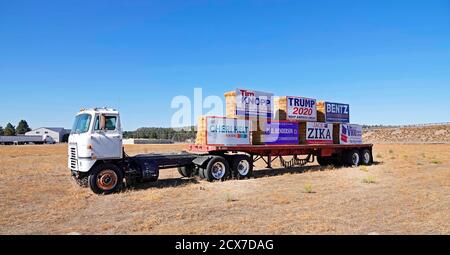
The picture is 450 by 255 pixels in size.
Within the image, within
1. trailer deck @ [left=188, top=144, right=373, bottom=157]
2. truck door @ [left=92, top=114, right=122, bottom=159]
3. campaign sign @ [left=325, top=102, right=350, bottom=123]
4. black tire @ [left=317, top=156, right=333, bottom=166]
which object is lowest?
black tire @ [left=317, top=156, right=333, bottom=166]

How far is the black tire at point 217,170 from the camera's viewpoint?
52.4 feet

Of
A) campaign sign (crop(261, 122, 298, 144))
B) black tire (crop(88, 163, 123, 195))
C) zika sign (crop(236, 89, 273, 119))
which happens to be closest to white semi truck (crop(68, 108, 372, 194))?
black tire (crop(88, 163, 123, 195))

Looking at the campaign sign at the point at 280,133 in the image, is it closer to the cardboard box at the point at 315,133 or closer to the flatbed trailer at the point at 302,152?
the flatbed trailer at the point at 302,152

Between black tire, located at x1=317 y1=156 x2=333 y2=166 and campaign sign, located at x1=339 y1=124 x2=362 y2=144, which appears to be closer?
campaign sign, located at x1=339 y1=124 x2=362 y2=144

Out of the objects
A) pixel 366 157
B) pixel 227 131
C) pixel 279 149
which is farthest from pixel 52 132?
pixel 227 131

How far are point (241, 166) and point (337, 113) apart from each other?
882cm

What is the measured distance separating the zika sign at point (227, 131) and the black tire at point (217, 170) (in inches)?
32.1

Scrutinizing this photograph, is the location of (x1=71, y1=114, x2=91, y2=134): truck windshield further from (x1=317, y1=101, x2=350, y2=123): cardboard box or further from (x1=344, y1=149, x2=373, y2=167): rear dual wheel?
(x1=344, y1=149, x2=373, y2=167): rear dual wheel

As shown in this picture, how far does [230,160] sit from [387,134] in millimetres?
103694

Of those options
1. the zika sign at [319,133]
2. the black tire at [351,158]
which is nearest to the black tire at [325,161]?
the black tire at [351,158]

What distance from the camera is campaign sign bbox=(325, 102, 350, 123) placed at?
883 inches

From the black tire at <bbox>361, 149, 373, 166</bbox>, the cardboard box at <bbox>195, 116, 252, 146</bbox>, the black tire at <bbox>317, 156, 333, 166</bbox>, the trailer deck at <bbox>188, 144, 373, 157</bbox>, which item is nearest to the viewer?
the cardboard box at <bbox>195, 116, 252, 146</bbox>

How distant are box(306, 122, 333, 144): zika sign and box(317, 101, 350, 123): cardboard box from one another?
44 centimetres

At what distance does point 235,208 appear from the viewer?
10.2 meters
